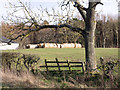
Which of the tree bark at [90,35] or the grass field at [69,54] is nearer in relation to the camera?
the tree bark at [90,35]

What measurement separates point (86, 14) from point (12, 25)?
5.22 metres

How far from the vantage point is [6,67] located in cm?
1066

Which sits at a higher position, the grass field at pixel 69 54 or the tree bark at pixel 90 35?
the tree bark at pixel 90 35

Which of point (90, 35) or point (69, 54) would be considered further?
point (69, 54)

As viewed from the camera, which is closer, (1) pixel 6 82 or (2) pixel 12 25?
(1) pixel 6 82

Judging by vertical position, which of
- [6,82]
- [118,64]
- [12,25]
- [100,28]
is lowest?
[6,82]

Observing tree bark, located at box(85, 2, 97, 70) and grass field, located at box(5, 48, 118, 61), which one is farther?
grass field, located at box(5, 48, 118, 61)

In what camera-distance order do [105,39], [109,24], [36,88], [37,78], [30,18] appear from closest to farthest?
1. [36,88]
2. [37,78]
3. [30,18]
4. [109,24]
5. [105,39]

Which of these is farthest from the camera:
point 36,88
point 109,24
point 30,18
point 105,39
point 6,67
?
point 105,39

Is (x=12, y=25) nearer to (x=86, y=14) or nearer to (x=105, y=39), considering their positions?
(x=86, y=14)

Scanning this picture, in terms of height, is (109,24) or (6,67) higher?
(109,24)

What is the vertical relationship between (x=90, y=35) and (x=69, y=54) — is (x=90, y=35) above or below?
above

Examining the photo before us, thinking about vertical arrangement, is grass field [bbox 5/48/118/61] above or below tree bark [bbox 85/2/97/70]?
below

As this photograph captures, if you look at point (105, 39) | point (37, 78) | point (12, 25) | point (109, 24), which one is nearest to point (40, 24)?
point (12, 25)
